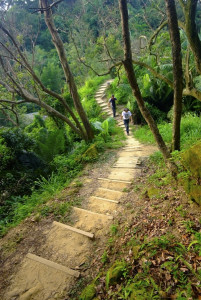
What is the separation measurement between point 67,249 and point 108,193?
166 centimetres

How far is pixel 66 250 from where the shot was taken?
2.71 metres

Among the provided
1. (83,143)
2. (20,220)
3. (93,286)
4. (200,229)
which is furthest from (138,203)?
(83,143)

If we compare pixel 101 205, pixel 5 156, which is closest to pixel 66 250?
pixel 101 205

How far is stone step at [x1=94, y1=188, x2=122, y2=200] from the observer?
398 cm

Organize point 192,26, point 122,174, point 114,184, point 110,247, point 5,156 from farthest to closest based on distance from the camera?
point 5,156
point 122,174
point 114,184
point 192,26
point 110,247

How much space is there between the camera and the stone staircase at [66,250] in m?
2.21

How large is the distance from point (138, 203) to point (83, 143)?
158 inches

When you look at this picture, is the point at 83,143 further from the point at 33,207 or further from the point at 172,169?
the point at 172,169

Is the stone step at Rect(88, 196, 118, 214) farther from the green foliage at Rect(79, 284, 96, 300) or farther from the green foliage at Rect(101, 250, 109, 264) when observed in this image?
the green foliage at Rect(79, 284, 96, 300)

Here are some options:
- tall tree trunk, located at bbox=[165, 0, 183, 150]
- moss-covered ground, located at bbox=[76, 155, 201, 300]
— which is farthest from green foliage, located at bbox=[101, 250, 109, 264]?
tall tree trunk, located at bbox=[165, 0, 183, 150]

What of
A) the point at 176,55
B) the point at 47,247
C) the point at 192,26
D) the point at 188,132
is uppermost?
the point at 192,26

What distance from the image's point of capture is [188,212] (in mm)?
2553

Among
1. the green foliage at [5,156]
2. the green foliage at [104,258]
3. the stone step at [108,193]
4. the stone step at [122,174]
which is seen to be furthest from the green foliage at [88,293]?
the green foliage at [5,156]

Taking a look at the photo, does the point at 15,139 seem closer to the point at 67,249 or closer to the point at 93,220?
the point at 93,220
